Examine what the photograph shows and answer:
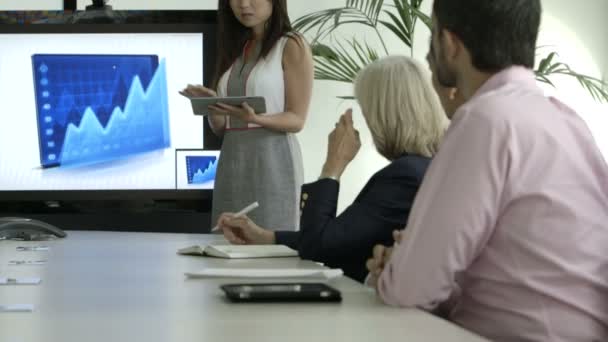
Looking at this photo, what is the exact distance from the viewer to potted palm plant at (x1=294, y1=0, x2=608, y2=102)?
14.0 feet

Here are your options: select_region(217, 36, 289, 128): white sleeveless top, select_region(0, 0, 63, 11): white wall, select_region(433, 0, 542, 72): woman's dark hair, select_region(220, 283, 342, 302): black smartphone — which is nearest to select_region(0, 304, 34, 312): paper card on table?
select_region(220, 283, 342, 302): black smartphone

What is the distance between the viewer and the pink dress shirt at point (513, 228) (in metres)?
1.28

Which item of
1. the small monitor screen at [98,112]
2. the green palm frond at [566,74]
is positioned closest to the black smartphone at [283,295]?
the small monitor screen at [98,112]

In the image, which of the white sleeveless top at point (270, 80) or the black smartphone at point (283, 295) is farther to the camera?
the white sleeveless top at point (270, 80)

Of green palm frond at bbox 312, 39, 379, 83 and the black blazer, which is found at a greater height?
green palm frond at bbox 312, 39, 379, 83

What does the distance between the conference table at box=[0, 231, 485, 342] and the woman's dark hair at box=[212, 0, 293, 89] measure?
881mm

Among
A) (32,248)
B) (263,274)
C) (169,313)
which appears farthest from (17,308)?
(32,248)

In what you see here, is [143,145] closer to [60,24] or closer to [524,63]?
[60,24]

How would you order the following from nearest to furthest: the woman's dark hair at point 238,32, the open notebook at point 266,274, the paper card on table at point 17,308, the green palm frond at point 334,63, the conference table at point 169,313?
the conference table at point 169,313 → the paper card on table at point 17,308 → the open notebook at point 266,274 → the woman's dark hair at point 238,32 → the green palm frond at point 334,63

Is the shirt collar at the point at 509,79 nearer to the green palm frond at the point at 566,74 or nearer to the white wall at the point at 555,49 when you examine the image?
the green palm frond at the point at 566,74

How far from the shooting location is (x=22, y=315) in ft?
3.88

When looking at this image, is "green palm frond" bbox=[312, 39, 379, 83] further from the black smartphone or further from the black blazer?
the black smartphone

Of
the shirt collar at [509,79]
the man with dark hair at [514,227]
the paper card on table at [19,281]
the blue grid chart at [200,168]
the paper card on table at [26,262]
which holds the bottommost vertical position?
the paper card on table at [26,262]

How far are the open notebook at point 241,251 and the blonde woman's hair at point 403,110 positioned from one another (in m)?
0.30
